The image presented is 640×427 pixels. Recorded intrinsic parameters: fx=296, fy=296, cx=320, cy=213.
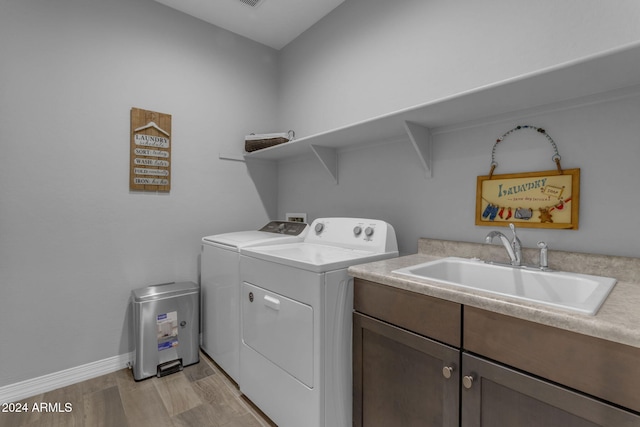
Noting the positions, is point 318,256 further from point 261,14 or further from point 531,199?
point 261,14

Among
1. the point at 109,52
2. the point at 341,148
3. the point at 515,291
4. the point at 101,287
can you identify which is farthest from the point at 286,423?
the point at 109,52

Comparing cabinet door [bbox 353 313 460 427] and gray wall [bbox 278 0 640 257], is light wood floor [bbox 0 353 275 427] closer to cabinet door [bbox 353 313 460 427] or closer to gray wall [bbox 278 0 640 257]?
cabinet door [bbox 353 313 460 427]

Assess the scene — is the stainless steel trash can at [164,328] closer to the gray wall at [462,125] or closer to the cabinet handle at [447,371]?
the gray wall at [462,125]

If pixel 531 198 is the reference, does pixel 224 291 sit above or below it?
below

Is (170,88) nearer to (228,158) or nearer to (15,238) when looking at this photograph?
(228,158)

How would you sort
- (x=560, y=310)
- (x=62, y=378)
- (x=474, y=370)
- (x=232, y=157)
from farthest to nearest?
(x=232, y=157)
(x=62, y=378)
(x=474, y=370)
(x=560, y=310)

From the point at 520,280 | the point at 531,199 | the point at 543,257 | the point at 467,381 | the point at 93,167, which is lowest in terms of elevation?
the point at 467,381

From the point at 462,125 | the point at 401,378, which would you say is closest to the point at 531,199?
the point at 462,125

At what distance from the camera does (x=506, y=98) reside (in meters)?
1.23

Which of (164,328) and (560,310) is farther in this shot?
(164,328)

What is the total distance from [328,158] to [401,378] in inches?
59.5

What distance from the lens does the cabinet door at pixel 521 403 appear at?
70 cm

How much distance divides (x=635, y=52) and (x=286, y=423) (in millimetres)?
1933

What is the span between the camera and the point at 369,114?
2020mm
